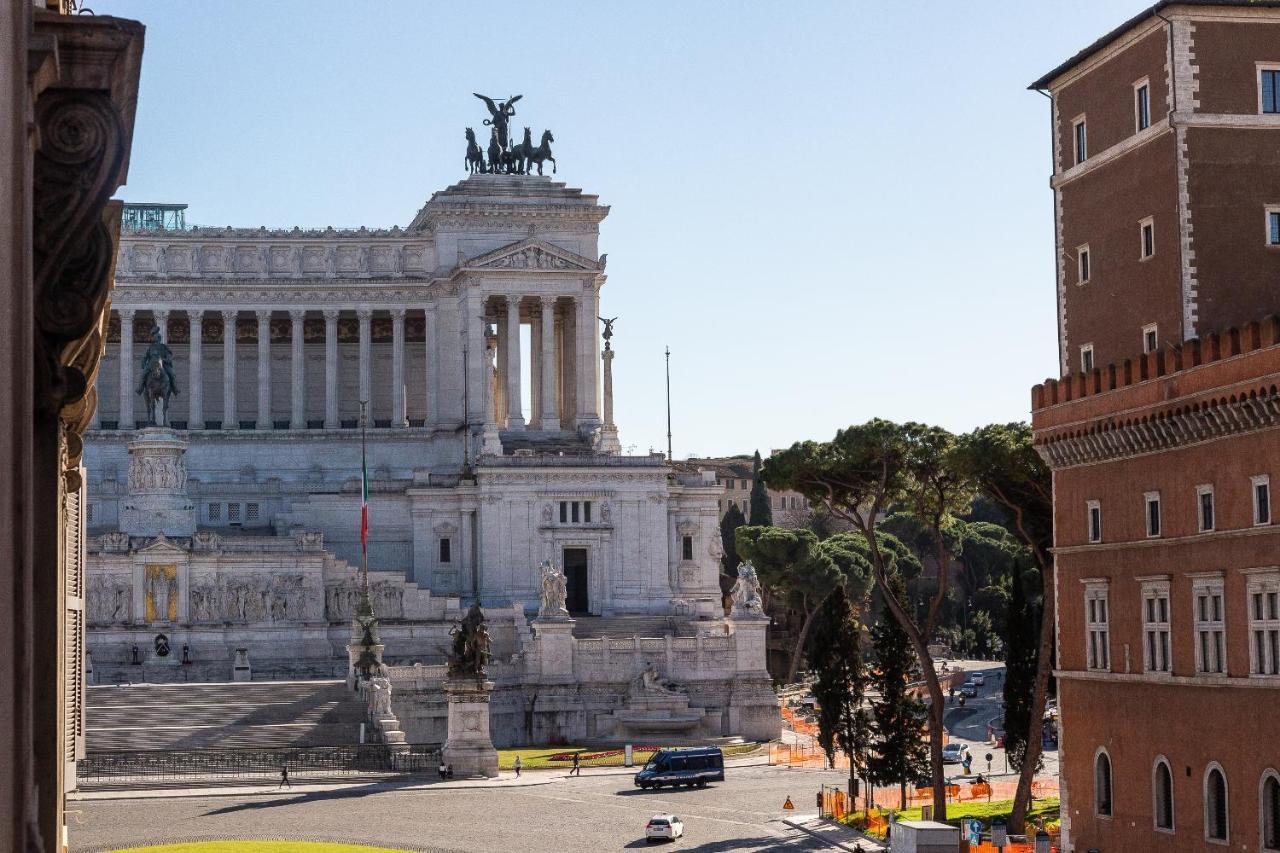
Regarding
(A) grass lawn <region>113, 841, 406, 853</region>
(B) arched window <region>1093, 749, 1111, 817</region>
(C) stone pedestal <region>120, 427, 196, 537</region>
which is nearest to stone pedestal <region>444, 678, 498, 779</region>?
(A) grass lawn <region>113, 841, 406, 853</region>

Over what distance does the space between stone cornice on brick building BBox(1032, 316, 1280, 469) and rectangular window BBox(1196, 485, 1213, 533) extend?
1.17 m

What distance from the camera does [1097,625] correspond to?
5716 cm

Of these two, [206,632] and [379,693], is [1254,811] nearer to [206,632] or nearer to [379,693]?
[379,693]

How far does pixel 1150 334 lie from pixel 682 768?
28076 mm

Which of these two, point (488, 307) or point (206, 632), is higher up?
point (488, 307)

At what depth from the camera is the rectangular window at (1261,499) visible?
46688 millimetres

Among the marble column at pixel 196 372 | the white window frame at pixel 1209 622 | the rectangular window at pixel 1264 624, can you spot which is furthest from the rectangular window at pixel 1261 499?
the marble column at pixel 196 372

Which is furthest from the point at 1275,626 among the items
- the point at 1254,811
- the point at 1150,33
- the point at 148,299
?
the point at 148,299

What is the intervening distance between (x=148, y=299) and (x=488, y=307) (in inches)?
769

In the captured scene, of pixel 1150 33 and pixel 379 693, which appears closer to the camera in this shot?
pixel 1150 33

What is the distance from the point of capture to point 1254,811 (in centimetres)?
4631

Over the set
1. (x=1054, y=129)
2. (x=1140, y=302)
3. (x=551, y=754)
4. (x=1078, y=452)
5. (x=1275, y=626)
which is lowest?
(x=551, y=754)

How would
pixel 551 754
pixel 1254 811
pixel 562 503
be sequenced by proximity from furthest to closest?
pixel 562 503 → pixel 551 754 → pixel 1254 811

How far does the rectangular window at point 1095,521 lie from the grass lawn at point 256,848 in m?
20.2
